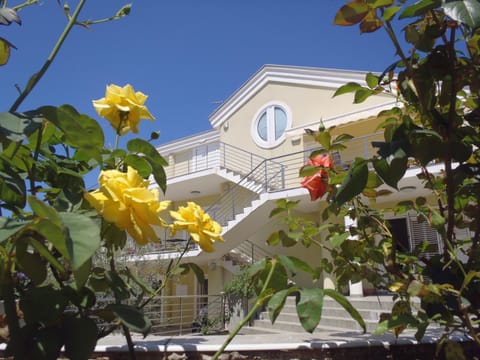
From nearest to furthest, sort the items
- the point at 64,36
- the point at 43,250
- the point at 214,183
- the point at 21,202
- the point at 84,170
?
the point at 43,250
the point at 21,202
the point at 64,36
the point at 84,170
the point at 214,183

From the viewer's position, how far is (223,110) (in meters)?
16.2

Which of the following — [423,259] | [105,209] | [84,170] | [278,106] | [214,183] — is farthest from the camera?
[214,183]

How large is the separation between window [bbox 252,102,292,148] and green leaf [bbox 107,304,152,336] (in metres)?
13.1

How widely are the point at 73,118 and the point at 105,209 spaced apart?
0.58 feet

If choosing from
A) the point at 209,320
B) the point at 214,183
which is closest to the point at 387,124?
the point at 209,320

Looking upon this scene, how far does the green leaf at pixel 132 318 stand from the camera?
65cm

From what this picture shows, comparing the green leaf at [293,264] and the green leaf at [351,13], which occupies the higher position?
the green leaf at [351,13]

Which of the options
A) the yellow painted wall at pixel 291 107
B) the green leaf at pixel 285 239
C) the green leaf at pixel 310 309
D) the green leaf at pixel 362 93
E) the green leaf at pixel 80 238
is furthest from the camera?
the yellow painted wall at pixel 291 107

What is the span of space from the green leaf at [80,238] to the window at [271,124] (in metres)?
13.3

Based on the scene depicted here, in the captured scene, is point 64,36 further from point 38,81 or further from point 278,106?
point 278,106

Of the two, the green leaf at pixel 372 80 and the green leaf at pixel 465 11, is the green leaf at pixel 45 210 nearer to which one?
the green leaf at pixel 465 11

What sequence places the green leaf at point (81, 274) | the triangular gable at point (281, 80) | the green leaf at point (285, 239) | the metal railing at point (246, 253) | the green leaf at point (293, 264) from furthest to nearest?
the metal railing at point (246, 253)
the triangular gable at point (281, 80)
the green leaf at point (285, 239)
the green leaf at point (293, 264)
the green leaf at point (81, 274)

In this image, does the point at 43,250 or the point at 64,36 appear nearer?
the point at 43,250

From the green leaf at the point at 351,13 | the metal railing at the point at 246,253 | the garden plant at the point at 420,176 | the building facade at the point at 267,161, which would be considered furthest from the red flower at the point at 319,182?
the metal railing at the point at 246,253
